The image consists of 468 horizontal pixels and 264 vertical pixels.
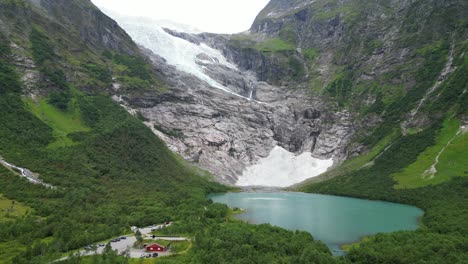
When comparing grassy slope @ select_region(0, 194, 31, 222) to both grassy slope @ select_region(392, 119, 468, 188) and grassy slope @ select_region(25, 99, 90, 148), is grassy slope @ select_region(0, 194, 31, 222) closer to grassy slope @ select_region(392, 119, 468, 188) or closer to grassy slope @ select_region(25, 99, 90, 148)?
grassy slope @ select_region(25, 99, 90, 148)

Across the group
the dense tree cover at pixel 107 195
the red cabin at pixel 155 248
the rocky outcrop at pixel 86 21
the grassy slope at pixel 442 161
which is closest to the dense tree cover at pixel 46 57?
the dense tree cover at pixel 107 195

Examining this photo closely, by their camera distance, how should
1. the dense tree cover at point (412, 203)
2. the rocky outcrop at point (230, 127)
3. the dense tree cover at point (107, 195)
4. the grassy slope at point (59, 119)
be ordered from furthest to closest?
the rocky outcrop at point (230, 127), the grassy slope at point (59, 119), the dense tree cover at point (107, 195), the dense tree cover at point (412, 203)

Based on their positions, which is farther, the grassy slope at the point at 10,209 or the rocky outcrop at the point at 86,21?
the rocky outcrop at the point at 86,21

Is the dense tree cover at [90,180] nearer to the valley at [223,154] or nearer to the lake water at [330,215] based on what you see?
the valley at [223,154]

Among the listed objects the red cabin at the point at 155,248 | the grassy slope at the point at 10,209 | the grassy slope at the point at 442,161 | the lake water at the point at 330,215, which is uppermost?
the grassy slope at the point at 442,161

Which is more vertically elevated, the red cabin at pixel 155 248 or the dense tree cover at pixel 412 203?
the dense tree cover at pixel 412 203

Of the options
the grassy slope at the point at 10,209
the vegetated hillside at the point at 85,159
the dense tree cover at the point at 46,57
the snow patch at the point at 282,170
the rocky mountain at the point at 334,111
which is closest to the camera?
the vegetated hillside at the point at 85,159

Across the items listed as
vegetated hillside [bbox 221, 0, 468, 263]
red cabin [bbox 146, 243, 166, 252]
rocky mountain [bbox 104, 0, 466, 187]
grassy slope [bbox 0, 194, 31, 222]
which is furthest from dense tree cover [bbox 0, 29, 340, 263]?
rocky mountain [bbox 104, 0, 466, 187]
